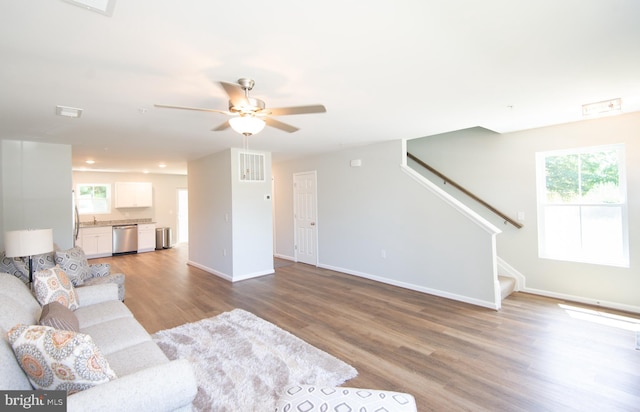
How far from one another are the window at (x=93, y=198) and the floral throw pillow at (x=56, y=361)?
29.0ft

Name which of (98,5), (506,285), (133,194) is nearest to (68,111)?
(98,5)

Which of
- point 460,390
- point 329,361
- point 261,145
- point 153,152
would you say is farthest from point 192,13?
point 153,152

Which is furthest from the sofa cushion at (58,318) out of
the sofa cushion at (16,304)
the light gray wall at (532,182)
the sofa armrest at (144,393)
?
the light gray wall at (532,182)

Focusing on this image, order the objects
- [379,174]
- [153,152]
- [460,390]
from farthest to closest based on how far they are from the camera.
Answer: [153,152]
[379,174]
[460,390]

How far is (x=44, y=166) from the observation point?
15.2 ft

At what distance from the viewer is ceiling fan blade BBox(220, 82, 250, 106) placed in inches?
75.0

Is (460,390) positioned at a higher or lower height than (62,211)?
lower

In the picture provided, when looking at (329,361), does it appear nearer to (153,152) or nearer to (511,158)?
(511,158)

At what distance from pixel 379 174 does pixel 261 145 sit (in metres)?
2.15

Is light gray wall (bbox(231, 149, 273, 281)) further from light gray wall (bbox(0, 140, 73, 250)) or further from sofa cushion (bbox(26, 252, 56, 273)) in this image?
light gray wall (bbox(0, 140, 73, 250))

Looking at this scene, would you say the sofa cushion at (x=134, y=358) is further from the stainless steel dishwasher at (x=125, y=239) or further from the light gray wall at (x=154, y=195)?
the light gray wall at (x=154, y=195)

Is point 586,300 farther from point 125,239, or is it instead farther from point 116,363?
point 125,239

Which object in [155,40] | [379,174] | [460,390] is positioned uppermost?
[155,40]

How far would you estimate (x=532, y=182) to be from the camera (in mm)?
4418
